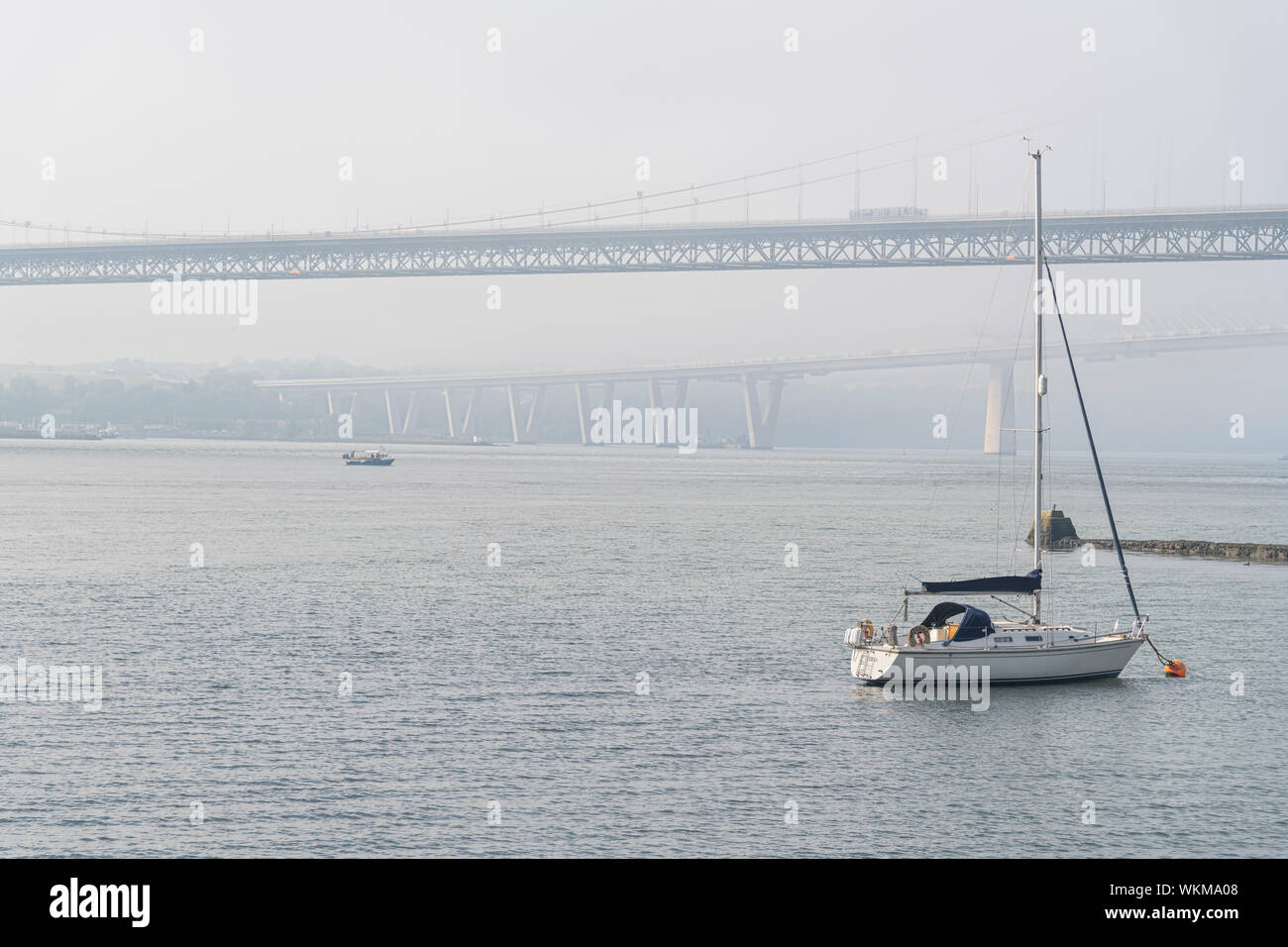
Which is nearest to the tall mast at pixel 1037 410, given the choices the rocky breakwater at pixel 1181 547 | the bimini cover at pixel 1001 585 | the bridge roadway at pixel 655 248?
the bimini cover at pixel 1001 585

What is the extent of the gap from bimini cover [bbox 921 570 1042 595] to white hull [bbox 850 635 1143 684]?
64.5 inches

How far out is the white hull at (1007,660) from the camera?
21328 millimetres

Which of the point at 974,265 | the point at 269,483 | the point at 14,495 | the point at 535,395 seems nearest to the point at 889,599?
the point at 14,495

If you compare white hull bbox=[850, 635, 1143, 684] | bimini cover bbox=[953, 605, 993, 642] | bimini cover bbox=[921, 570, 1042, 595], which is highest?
bimini cover bbox=[921, 570, 1042, 595]

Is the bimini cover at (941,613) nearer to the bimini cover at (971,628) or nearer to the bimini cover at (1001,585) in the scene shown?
the bimini cover at (971,628)

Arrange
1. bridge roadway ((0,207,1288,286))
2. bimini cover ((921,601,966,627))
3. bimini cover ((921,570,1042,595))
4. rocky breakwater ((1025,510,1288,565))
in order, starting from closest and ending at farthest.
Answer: bimini cover ((921,601,966,627)), bimini cover ((921,570,1042,595)), rocky breakwater ((1025,510,1288,565)), bridge roadway ((0,207,1288,286))

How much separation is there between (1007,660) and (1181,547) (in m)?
28.7

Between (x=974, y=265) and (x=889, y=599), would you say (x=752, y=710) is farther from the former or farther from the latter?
(x=974, y=265)

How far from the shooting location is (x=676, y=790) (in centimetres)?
1516

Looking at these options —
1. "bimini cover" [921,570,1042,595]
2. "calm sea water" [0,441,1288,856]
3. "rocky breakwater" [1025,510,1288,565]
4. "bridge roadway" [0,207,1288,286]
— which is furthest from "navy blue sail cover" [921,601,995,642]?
"bridge roadway" [0,207,1288,286]

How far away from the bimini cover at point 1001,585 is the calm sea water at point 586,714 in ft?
7.53

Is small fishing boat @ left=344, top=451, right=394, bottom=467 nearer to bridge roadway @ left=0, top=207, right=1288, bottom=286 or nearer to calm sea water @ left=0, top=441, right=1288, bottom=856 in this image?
bridge roadway @ left=0, top=207, right=1288, bottom=286

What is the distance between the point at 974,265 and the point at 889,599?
6847 cm

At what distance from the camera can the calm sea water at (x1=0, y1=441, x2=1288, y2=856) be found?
13984 mm
